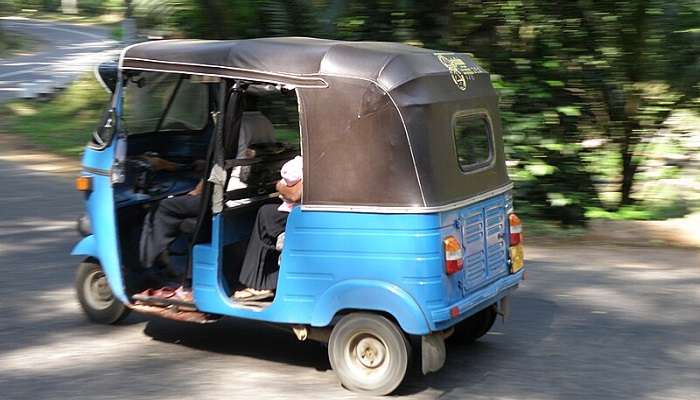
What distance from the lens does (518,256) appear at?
641 cm

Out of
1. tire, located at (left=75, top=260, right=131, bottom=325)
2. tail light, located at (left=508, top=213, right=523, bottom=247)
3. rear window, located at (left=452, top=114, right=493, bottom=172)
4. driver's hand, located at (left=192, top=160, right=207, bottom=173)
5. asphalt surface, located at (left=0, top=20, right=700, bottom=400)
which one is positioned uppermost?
rear window, located at (left=452, top=114, right=493, bottom=172)

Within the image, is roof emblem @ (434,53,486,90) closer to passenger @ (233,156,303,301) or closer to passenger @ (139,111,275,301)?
passenger @ (233,156,303,301)

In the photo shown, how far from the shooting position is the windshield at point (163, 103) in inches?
266

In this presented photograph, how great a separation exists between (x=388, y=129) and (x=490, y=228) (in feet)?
3.62

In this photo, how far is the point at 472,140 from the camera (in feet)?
19.9

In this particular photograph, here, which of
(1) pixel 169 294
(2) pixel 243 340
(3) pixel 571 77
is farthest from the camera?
(3) pixel 571 77

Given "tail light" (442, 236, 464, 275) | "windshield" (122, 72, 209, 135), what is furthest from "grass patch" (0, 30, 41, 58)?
"tail light" (442, 236, 464, 275)

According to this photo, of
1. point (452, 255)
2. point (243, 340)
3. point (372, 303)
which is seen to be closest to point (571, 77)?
point (243, 340)

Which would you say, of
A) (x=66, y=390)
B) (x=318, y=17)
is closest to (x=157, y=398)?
(x=66, y=390)

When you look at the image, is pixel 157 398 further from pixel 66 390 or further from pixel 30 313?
pixel 30 313

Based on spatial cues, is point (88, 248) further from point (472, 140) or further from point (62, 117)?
point (62, 117)

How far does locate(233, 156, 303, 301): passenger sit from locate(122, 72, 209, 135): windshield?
134 centimetres

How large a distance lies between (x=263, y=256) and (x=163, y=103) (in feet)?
5.95

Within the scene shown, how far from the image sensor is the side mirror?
259 inches
